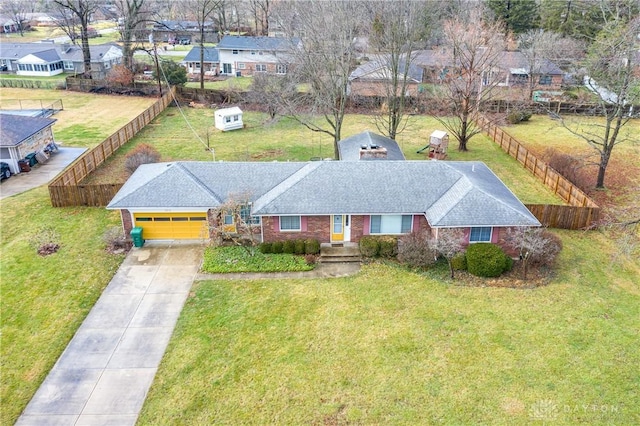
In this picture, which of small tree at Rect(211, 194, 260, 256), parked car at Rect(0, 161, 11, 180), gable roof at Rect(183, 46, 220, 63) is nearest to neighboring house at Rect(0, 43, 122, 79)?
gable roof at Rect(183, 46, 220, 63)

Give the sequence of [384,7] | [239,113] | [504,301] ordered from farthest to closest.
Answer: [239,113] < [384,7] < [504,301]

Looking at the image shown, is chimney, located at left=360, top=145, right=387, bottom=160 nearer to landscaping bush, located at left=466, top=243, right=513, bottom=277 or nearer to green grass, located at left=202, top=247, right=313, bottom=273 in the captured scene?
green grass, located at left=202, top=247, right=313, bottom=273

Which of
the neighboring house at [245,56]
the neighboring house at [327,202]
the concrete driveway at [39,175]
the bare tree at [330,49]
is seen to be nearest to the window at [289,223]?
the neighboring house at [327,202]

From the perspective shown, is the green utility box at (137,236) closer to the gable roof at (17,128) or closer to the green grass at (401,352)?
the green grass at (401,352)

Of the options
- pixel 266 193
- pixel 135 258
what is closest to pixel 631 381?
pixel 266 193

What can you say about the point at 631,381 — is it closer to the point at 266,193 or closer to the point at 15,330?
the point at 266,193

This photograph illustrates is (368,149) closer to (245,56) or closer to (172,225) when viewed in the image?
(172,225)

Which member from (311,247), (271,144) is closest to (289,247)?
(311,247)
